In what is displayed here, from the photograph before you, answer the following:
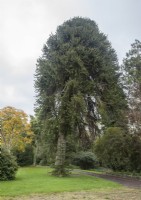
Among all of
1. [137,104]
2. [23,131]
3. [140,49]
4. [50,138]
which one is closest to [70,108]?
[50,138]

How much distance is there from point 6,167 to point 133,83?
1331 centimetres

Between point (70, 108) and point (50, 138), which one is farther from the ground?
point (70, 108)

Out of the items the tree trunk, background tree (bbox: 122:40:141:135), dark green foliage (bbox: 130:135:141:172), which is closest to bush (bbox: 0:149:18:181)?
the tree trunk

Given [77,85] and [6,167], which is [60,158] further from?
[77,85]

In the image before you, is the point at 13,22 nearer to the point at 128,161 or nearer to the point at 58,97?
the point at 58,97

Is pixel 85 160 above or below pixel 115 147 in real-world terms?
below

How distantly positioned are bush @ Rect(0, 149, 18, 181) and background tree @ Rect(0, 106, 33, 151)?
58.6 ft

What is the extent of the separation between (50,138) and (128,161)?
8.33 metres

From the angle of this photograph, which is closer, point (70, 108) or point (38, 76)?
point (70, 108)

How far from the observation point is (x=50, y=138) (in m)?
23.0

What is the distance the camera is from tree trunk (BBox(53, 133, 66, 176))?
20.3 metres

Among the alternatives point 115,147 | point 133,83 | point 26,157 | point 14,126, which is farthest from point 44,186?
point 26,157

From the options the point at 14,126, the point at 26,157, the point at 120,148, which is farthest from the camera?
the point at 26,157

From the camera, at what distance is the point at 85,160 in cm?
3559
